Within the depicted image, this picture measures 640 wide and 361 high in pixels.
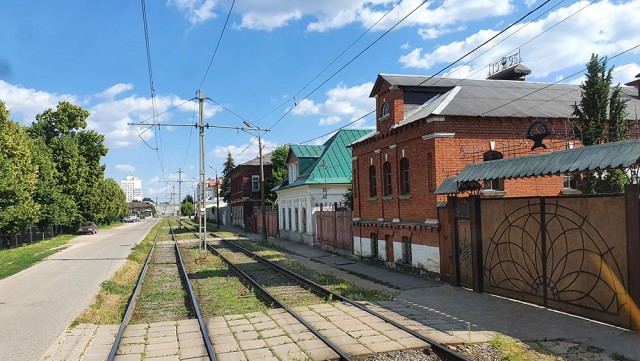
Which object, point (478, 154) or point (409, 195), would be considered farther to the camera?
point (409, 195)

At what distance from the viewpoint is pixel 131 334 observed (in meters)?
8.85

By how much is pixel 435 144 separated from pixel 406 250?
14.7 ft

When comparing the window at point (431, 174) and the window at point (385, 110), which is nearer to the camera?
the window at point (431, 174)

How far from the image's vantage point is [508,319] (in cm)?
916

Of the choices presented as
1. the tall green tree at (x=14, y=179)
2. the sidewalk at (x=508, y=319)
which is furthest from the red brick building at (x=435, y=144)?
the tall green tree at (x=14, y=179)

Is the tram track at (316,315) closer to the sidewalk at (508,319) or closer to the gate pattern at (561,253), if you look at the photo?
the sidewalk at (508,319)

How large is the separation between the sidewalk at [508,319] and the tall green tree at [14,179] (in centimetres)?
2381

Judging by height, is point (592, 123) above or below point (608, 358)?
above

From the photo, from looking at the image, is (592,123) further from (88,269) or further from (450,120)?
(88,269)

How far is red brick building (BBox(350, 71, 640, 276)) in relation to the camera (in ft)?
47.2

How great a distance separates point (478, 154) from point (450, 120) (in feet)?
4.80

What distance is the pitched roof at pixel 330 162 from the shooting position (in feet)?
101

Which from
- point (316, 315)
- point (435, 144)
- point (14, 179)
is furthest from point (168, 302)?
point (14, 179)

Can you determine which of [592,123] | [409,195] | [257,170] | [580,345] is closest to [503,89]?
[592,123]
